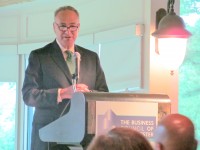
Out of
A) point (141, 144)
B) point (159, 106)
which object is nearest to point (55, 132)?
point (159, 106)

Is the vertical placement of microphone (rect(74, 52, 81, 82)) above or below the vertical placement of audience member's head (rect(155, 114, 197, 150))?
above

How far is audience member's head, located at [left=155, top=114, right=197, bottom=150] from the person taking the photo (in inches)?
74.4

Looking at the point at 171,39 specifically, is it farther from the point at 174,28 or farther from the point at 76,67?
the point at 76,67

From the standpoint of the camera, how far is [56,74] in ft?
9.13

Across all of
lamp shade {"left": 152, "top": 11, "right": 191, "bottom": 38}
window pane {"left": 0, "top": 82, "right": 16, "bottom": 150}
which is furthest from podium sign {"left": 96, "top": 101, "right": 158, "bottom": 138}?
window pane {"left": 0, "top": 82, "right": 16, "bottom": 150}

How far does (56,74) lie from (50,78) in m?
0.04

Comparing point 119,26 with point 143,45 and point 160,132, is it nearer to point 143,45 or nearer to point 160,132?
point 143,45

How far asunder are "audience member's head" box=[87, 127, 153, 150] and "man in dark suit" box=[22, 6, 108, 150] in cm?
122

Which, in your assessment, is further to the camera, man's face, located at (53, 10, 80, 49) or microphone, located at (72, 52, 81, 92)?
man's face, located at (53, 10, 80, 49)

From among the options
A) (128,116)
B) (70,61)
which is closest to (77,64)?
(70,61)

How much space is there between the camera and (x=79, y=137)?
222cm

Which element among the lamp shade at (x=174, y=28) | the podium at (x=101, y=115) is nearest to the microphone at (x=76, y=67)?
the podium at (x=101, y=115)

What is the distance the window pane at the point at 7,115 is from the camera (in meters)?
5.49

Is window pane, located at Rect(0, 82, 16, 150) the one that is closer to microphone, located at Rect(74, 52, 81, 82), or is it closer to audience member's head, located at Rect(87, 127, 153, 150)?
microphone, located at Rect(74, 52, 81, 82)
